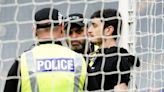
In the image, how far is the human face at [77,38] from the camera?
2143 mm

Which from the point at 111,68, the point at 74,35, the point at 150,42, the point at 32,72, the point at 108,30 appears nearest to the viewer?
the point at 32,72

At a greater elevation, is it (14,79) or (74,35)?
(74,35)

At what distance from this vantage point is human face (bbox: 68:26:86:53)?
214cm

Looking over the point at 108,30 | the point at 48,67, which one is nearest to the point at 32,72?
the point at 48,67

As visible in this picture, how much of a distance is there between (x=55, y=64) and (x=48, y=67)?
0.09 ft

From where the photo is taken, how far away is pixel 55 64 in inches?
64.6

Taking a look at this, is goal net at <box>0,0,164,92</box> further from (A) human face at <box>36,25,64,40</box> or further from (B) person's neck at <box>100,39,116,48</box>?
(A) human face at <box>36,25,64,40</box>

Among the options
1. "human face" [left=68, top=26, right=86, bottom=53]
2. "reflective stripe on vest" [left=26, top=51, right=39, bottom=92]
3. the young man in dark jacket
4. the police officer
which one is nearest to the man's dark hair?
the young man in dark jacket

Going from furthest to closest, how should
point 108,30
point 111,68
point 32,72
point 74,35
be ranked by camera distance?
point 74,35, point 108,30, point 111,68, point 32,72

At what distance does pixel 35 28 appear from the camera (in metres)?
1.65

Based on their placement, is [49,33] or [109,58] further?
[109,58]

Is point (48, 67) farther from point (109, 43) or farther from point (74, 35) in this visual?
point (74, 35)

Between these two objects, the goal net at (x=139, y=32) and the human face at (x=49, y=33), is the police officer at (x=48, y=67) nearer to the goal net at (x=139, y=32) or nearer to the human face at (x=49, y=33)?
the human face at (x=49, y=33)

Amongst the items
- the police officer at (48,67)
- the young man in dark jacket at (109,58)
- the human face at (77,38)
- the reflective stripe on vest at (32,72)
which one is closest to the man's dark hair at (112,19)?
the young man in dark jacket at (109,58)
